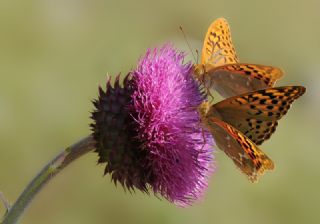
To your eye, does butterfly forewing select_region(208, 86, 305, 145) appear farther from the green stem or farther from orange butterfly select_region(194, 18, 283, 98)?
the green stem

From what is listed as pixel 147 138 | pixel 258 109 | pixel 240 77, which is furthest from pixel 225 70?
pixel 147 138

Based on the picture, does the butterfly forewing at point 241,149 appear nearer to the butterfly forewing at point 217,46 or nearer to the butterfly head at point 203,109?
the butterfly head at point 203,109

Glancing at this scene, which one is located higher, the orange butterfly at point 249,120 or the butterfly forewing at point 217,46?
the butterfly forewing at point 217,46

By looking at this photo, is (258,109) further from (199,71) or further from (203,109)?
(199,71)

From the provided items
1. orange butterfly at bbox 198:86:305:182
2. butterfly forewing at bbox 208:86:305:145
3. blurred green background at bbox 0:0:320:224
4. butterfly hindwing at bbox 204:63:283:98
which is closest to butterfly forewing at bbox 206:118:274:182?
orange butterfly at bbox 198:86:305:182

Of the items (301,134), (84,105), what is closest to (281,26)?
(301,134)

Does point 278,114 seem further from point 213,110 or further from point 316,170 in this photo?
point 316,170

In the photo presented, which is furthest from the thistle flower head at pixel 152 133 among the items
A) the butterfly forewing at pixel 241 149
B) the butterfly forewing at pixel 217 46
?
the butterfly forewing at pixel 217 46
